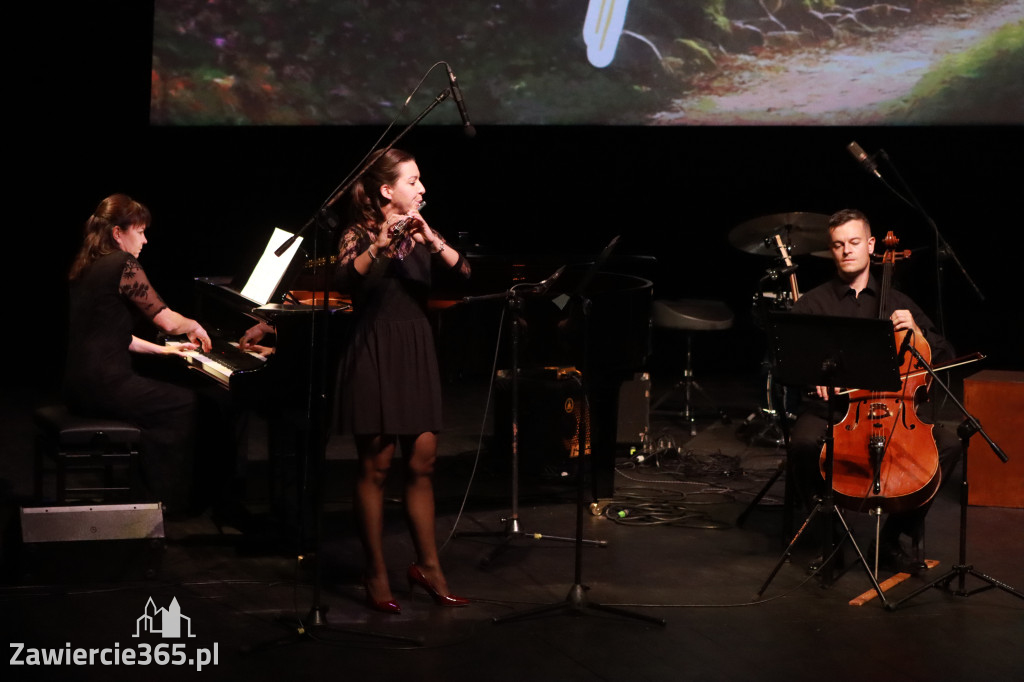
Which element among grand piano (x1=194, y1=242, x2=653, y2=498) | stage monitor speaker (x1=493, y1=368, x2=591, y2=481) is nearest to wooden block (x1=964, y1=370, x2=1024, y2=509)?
grand piano (x1=194, y1=242, x2=653, y2=498)

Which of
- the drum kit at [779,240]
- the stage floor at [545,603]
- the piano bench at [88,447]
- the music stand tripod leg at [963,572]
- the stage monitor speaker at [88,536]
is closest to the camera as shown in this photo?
the stage floor at [545,603]

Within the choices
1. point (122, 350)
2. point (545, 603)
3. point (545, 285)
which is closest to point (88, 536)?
point (122, 350)

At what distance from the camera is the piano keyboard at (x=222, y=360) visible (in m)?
4.53

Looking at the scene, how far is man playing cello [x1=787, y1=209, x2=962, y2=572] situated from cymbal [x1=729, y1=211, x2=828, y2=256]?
1.53 metres

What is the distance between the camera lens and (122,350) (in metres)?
4.89

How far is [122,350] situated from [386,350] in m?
1.73

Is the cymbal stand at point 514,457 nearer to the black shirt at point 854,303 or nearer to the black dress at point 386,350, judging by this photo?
the black dress at point 386,350

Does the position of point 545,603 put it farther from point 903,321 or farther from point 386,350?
point 903,321

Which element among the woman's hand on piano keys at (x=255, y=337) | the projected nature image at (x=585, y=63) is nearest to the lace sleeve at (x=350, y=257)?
the woman's hand on piano keys at (x=255, y=337)

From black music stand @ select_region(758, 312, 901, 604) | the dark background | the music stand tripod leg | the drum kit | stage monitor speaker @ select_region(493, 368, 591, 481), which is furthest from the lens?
the dark background

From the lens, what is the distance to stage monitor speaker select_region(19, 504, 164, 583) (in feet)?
13.6

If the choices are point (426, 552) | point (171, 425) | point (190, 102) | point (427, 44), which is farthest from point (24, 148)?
point (426, 552)

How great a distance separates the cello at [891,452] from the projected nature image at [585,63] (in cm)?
415

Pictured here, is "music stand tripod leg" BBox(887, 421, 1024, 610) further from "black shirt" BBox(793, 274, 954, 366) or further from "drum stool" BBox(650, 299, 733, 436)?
"drum stool" BBox(650, 299, 733, 436)
